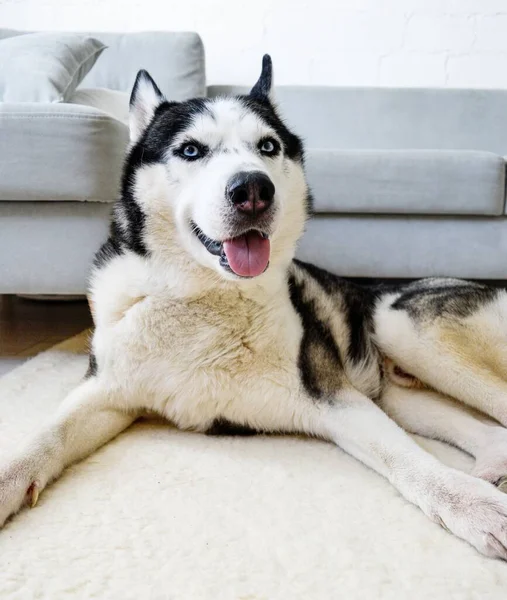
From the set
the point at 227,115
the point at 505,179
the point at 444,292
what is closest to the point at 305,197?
the point at 227,115

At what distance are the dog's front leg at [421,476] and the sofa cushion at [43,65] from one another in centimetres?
163

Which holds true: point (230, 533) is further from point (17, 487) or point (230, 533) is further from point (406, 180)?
point (406, 180)

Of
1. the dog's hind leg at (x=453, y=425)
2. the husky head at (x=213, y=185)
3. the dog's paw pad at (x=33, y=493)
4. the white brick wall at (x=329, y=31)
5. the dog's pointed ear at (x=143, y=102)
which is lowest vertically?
the dog's hind leg at (x=453, y=425)

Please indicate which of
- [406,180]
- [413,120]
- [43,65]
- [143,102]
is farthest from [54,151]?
[413,120]

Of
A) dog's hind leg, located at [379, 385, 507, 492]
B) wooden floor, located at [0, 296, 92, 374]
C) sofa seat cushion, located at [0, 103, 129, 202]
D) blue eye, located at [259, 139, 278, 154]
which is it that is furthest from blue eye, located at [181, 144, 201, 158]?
wooden floor, located at [0, 296, 92, 374]

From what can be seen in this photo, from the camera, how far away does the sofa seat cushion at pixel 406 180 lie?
2260 millimetres

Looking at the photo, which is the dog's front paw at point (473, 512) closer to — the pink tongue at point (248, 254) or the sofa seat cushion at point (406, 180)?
the pink tongue at point (248, 254)

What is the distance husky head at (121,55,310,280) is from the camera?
1.17 metres

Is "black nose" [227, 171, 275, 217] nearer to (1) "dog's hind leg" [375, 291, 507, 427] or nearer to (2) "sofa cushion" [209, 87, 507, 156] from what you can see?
(1) "dog's hind leg" [375, 291, 507, 427]

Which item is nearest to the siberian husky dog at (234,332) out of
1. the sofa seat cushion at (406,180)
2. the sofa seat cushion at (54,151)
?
the sofa seat cushion at (54,151)

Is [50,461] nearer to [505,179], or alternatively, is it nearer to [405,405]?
[405,405]

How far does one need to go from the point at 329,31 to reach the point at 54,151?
2.42m

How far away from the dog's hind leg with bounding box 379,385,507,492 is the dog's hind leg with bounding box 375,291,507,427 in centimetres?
4

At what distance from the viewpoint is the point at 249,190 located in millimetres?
1141
